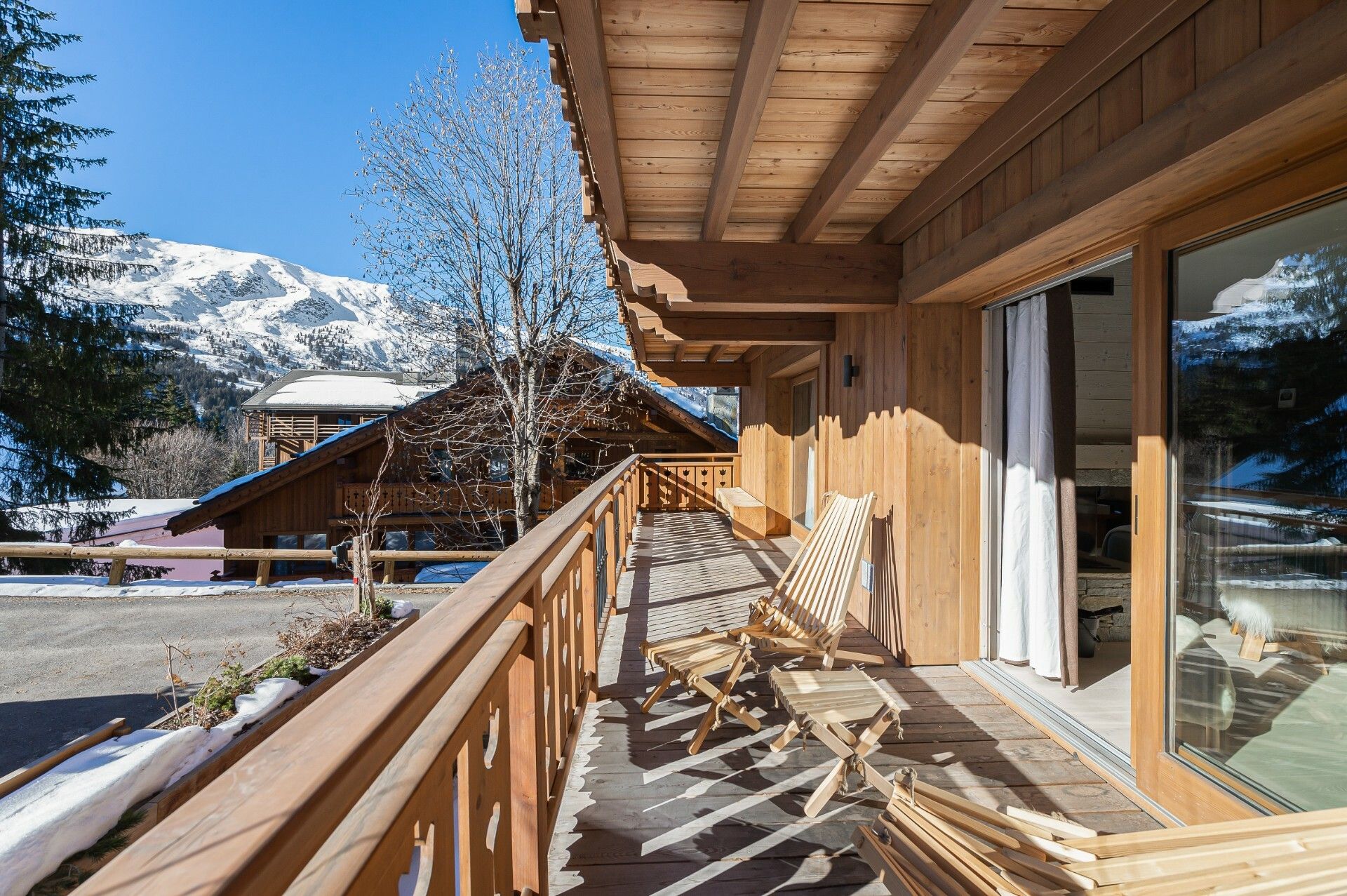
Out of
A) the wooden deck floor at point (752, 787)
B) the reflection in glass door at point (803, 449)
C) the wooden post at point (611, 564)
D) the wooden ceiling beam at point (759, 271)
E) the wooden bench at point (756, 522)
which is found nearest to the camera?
the wooden deck floor at point (752, 787)

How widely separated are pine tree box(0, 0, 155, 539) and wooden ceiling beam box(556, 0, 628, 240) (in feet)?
49.2

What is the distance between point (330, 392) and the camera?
25766mm

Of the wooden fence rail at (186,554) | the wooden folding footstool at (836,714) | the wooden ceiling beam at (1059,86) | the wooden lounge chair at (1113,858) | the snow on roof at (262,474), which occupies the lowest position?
the wooden fence rail at (186,554)

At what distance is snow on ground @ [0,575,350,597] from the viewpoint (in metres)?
10.3

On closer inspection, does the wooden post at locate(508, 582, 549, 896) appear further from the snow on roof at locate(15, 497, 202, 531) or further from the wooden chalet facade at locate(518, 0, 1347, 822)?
the snow on roof at locate(15, 497, 202, 531)

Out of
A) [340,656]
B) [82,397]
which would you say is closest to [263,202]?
[82,397]

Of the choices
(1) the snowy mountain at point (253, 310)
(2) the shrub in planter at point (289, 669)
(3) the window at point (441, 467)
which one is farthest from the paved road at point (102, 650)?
(1) the snowy mountain at point (253, 310)

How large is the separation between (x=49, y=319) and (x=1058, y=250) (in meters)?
17.1

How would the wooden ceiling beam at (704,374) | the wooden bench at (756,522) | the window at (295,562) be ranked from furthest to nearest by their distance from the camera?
1. the window at (295,562)
2. the wooden ceiling beam at (704,374)
3. the wooden bench at (756,522)

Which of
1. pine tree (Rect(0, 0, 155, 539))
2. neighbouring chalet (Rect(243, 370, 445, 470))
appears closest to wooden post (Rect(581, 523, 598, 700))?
pine tree (Rect(0, 0, 155, 539))

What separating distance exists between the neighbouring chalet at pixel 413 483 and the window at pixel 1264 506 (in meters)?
10.3

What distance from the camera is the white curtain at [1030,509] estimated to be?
3.41 m

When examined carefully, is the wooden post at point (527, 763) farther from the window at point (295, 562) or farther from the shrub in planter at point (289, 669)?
the window at point (295, 562)

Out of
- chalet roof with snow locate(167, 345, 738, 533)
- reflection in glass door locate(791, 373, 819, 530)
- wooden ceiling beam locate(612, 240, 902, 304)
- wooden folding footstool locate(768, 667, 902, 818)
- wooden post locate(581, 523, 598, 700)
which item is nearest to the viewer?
wooden folding footstool locate(768, 667, 902, 818)
